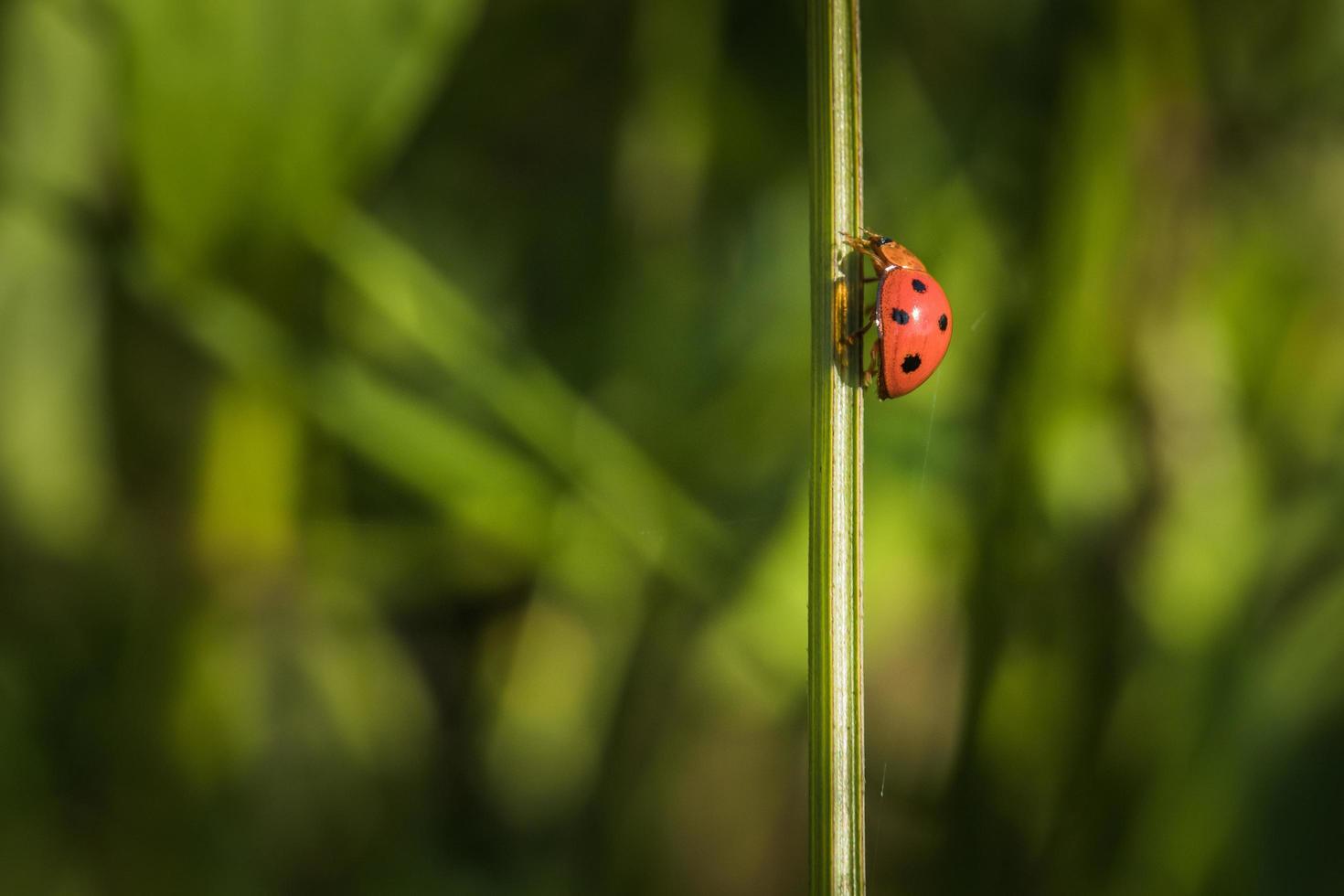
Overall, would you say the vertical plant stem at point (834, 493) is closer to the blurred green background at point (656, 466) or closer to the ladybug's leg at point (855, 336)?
the ladybug's leg at point (855, 336)

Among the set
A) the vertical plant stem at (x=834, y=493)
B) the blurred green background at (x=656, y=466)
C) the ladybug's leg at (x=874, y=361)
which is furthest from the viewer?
the blurred green background at (x=656, y=466)

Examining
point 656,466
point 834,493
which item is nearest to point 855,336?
point 834,493

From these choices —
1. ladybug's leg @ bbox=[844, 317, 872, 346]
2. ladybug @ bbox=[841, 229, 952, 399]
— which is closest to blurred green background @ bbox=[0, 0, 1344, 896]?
ladybug @ bbox=[841, 229, 952, 399]

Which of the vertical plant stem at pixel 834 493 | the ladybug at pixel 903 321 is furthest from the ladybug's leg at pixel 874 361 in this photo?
the vertical plant stem at pixel 834 493

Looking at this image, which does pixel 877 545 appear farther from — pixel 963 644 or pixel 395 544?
pixel 395 544

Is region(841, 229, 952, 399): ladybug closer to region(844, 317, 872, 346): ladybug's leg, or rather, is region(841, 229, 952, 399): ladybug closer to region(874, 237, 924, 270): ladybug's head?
region(874, 237, 924, 270): ladybug's head
